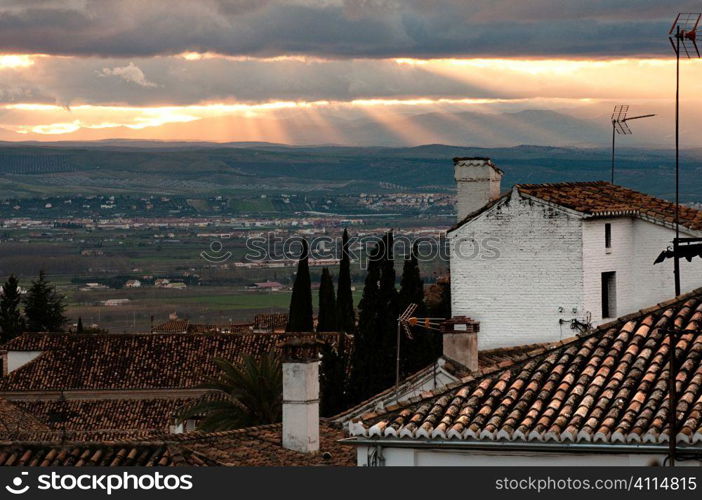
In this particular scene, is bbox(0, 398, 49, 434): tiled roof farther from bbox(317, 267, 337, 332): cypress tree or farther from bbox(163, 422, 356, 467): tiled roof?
bbox(163, 422, 356, 467): tiled roof

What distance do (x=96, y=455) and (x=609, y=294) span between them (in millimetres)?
15945

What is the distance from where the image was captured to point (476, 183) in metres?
38.8

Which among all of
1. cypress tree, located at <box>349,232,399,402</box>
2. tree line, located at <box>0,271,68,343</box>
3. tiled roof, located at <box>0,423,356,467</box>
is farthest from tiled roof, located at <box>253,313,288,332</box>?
tiled roof, located at <box>0,423,356,467</box>

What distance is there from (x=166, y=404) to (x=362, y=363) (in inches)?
998

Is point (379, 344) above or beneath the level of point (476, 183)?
beneath

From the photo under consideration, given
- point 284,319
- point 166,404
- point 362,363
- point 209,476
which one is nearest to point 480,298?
point 362,363

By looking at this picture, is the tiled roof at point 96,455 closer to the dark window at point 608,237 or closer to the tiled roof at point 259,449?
the tiled roof at point 259,449

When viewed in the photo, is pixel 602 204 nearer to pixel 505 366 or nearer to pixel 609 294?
pixel 609 294

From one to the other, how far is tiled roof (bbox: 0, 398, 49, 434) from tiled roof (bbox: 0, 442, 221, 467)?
2855 centimetres

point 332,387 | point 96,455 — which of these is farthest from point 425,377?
point 332,387

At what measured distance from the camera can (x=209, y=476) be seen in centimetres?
1866

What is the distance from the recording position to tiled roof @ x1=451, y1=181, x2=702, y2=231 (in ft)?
116

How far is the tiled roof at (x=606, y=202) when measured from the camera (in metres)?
35.5

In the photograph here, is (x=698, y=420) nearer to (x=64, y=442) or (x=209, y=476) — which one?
(x=209, y=476)
